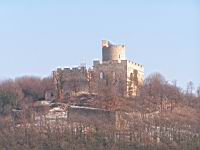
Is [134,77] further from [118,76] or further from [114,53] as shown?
[114,53]

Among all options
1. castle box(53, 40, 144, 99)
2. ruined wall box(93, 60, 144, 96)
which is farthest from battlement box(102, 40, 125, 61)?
ruined wall box(93, 60, 144, 96)

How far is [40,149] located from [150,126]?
358 cm

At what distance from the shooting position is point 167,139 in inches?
855

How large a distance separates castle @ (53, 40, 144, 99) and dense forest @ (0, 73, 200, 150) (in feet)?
1.26

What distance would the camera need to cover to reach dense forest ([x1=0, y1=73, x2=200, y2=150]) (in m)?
21.5

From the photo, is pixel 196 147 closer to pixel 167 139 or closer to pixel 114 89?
pixel 167 139

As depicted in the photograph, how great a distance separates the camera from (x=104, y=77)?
2731 cm

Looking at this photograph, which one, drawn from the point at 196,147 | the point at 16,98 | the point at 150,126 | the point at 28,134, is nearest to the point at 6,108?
the point at 16,98

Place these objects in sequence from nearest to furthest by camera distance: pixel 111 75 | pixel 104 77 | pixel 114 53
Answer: pixel 111 75, pixel 104 77, pixel 114 53

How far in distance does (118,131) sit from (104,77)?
5280mm

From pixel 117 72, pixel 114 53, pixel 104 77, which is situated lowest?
pixel 104 77

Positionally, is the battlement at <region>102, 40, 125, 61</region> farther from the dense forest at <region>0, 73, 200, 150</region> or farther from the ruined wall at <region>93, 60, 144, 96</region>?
the dense forest at <region>0, 73, 200, 150</region>

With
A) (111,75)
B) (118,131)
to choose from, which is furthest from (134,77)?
(118,131)

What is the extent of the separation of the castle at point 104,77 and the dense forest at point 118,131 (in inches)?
15.1
